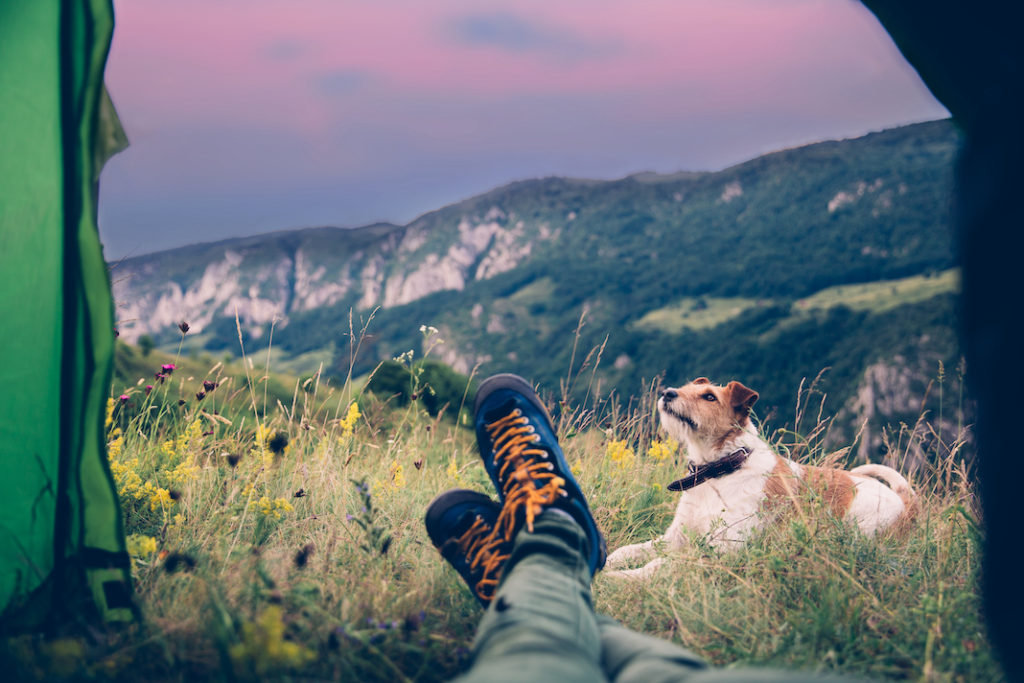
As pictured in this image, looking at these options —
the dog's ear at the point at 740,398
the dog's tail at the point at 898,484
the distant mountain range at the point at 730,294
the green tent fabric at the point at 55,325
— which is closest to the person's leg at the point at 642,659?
the green tent fabric at the point at 55,325

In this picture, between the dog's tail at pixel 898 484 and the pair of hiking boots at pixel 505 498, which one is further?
the dog's tail at pixel 898 484

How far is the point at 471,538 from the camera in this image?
215cm

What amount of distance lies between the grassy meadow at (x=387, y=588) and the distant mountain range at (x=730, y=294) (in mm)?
1168

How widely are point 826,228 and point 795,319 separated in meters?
58.9

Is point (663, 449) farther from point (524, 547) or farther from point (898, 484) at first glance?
point (524, 547)

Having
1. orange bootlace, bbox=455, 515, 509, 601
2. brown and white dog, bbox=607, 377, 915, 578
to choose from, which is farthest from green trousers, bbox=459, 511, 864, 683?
brown and white dog, bbox=607, 377, 915, 578

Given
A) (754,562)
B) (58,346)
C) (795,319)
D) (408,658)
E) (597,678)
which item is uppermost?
(58,346)

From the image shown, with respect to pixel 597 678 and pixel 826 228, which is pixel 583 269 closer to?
pixel 826 228

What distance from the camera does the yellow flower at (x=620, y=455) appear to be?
343cm

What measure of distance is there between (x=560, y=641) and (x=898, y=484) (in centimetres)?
295

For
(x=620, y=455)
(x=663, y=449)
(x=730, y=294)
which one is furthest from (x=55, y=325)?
(x=730, y=294)

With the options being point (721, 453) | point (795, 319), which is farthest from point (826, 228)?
point (721, 453)

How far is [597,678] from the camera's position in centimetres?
125

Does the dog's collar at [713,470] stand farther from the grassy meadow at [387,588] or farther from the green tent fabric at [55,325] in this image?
the green tent fabric at [55,325]
